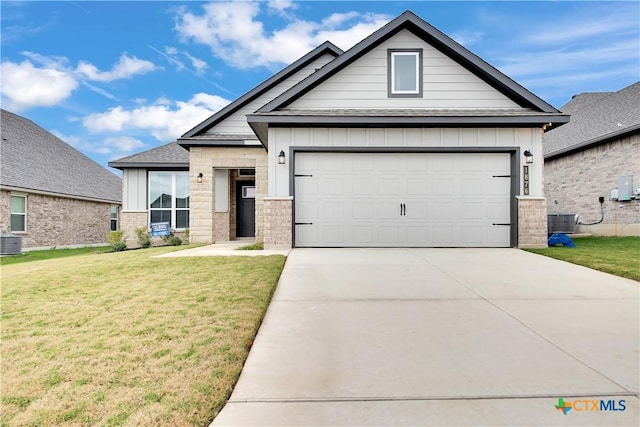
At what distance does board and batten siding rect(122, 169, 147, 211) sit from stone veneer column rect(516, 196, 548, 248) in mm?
13915

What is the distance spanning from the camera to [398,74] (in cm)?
1015

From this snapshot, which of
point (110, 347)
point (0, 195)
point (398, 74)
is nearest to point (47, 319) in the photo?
point (110, 347)

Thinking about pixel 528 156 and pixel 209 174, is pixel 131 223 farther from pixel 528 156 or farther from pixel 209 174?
pixel 528 156

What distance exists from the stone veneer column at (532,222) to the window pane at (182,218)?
1226cm

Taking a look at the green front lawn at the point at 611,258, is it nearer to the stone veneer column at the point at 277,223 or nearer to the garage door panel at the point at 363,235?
the garage door panel at the point at 363,235

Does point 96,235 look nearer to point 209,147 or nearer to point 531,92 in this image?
point 209,147

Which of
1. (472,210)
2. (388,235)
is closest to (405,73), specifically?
(472,210)

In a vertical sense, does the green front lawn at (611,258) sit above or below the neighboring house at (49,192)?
below

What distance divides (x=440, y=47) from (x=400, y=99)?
71.6 inches

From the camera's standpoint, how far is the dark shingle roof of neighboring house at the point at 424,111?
940cm

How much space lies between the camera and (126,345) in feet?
11.2

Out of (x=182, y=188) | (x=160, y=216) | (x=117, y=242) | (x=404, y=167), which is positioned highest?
(x=404, y=167)

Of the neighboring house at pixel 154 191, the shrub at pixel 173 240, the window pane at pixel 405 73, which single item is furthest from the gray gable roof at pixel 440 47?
the neighboring house at pixel 154 191

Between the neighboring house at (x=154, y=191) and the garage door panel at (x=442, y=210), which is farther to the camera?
the neighboring house at (x=154, y=191)
